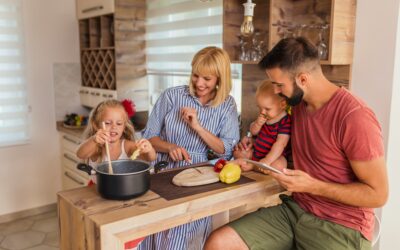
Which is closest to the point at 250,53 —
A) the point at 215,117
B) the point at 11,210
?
the point at 215,117

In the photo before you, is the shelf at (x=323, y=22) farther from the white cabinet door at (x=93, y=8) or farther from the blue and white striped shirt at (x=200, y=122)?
the white cabinet door at (x=93, y=8)

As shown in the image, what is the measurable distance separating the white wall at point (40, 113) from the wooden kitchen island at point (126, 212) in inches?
101

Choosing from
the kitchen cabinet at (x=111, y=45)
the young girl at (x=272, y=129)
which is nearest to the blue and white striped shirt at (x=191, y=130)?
the young girl at (x=272, y=129)

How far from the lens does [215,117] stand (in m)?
2.07

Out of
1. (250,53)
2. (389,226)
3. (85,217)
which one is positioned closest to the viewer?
(85,217)

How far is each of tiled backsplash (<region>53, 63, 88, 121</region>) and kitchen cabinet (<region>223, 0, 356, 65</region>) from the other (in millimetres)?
2136

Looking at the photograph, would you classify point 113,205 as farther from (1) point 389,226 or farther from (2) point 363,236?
(1) point 389,226

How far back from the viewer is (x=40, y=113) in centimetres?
384

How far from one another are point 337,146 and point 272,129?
38cm

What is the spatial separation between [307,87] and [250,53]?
943 millimetres

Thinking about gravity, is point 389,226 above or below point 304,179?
below

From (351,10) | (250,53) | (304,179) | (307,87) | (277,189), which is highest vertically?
(351,10)

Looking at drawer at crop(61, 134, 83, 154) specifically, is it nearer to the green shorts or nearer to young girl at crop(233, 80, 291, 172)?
young girl at crop(233, 80, 291, 172)

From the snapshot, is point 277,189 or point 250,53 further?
point 250,53
